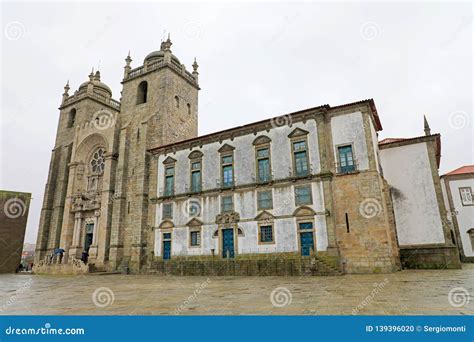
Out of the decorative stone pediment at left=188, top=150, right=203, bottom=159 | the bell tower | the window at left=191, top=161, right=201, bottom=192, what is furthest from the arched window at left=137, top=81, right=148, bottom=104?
the window at left=191, top=161, right=201, bottom=192

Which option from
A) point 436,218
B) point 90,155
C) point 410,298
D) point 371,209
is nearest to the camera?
point 410,298

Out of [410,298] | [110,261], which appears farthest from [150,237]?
[410,298]

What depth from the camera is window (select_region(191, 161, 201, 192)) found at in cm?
2284

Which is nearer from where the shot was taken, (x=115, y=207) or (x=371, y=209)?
(x=371, y=209)

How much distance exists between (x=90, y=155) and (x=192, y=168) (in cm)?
1417

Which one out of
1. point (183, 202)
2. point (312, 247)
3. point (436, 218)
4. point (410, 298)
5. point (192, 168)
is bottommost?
point (410, 298)

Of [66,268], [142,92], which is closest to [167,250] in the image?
[66,268]

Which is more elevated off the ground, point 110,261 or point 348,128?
point 348,128

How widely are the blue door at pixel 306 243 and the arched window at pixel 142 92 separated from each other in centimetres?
2151

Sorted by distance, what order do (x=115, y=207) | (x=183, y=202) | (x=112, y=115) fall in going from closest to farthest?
(x=183, y=202) < (x=115, y=207) < (x=112, y=115)

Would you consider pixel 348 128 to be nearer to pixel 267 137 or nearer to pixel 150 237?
pixel 267 137

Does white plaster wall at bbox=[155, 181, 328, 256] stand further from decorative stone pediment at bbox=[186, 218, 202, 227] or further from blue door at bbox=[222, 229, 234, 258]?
blue door at bbox=[222, 229, 234, 258]

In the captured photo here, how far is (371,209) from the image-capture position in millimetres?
16828

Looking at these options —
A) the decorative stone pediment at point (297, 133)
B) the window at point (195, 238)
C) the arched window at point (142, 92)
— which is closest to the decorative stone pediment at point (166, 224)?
the window at point (195, 238)
